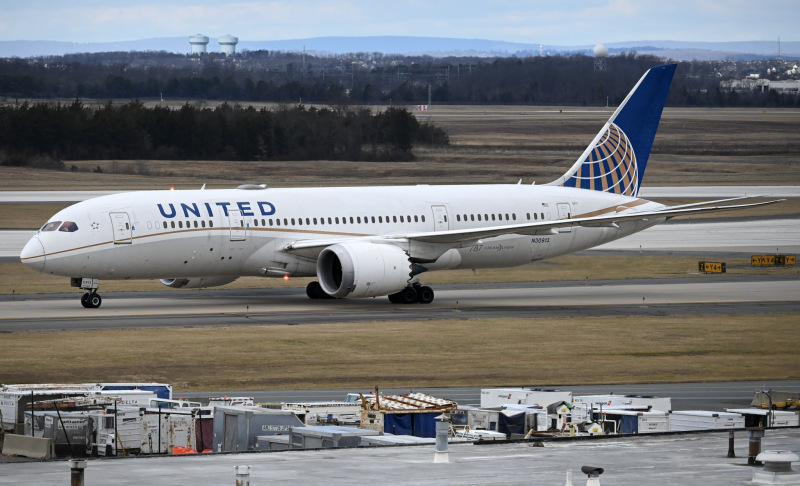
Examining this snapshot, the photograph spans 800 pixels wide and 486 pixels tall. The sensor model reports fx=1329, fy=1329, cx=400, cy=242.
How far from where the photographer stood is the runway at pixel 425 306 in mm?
49281

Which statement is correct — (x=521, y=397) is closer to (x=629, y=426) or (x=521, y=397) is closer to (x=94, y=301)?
(x=629, y=426)

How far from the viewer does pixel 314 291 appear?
5681cm

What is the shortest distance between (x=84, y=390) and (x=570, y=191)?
109 ft

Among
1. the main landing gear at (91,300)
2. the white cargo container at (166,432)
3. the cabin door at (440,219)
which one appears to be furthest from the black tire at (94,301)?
the white cargo container at (166,432)

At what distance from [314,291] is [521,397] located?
25.7 m

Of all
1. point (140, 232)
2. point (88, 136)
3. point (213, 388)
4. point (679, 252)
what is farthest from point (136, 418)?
point (88, 136)

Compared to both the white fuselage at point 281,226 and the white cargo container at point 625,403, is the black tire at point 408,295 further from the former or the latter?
the white cargo container at point 625,403

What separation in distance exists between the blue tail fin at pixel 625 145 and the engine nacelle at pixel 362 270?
13157mm

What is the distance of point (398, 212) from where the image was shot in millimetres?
56250

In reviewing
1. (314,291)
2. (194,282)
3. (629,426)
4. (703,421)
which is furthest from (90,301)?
(703,421)

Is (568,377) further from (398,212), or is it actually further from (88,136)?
(88,136)

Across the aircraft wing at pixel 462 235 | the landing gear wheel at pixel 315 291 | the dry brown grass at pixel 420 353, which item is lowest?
the dry brown grass at pixel 420 353

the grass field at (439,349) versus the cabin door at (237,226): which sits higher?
the cabin door at (237,226)

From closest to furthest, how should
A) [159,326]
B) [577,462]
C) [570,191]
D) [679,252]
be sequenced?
[577,462]
[159,326]
[570,191]
[679,252]
